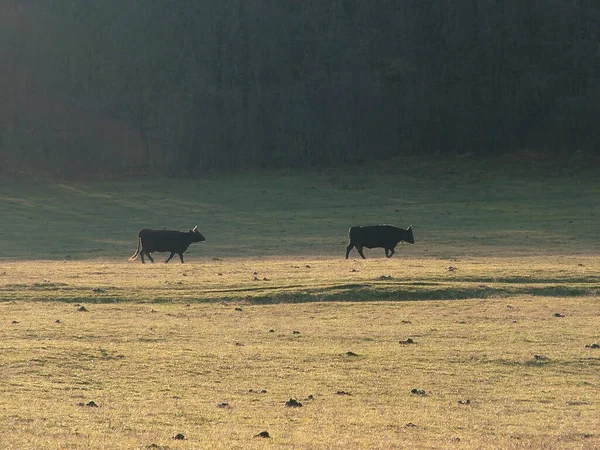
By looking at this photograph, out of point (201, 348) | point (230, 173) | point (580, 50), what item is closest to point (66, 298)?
point (201, 348)

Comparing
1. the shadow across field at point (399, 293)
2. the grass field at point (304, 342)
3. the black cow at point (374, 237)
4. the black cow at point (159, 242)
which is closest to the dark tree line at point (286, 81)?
the grass field at point (304, 342)

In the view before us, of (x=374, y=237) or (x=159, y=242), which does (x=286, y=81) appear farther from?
(x=159, y=242)

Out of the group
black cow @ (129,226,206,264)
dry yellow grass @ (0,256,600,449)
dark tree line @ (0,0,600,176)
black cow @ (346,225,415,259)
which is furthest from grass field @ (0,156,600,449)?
dark tree line @ (0,0,600,176)

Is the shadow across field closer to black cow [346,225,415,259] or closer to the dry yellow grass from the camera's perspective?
the dry yellow grass

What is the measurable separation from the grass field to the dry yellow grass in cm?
6

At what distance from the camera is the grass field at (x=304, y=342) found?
42.0 feet

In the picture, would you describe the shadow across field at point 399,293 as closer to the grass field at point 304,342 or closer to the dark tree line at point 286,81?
the grass field at point 304,342

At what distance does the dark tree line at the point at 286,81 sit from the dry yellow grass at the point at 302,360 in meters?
58.0

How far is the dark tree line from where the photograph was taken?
288 ft

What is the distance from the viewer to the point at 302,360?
17.8m

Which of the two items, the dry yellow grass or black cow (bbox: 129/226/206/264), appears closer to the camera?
the dry yellow grass

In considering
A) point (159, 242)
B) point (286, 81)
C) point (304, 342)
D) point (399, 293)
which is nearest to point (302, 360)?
point (304, 342)

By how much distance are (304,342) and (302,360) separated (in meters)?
2.24

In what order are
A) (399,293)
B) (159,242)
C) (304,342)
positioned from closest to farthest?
1. (304,342)
2. (399,293)
3. (159,242)
